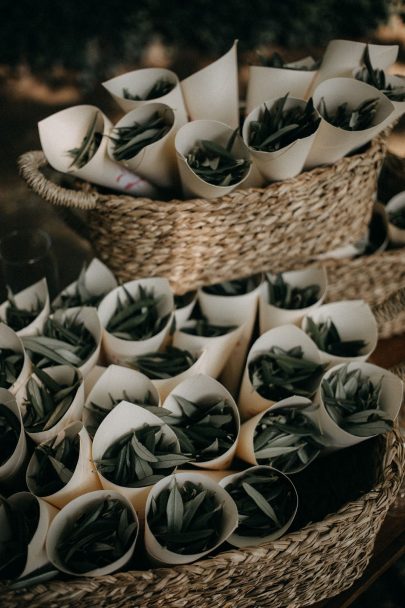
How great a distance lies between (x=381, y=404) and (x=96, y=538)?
43cm

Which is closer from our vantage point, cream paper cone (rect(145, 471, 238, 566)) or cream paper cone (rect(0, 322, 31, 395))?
cream paper cone (rect(145, 471, 238, 566))

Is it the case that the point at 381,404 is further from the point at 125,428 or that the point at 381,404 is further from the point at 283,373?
the point at 125,428

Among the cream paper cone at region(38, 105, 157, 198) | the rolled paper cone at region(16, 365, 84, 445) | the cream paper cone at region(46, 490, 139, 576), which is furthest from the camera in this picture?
the cream paper cone at region(38, 105, 157, 198)

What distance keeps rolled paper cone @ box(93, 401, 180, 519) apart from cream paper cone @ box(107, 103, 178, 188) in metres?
0.34

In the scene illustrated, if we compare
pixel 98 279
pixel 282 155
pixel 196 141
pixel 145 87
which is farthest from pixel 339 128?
pixel 98 279

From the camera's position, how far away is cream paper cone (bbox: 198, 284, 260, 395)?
3.28 feet

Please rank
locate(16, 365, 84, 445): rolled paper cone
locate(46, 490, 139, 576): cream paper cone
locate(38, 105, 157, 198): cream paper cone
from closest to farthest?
locate(46, 490, 139, 576): cream paper cone < locate(16, 365, 84, 445): rolled paper cone < locate(38, 105, 157, 198): cream paper cone

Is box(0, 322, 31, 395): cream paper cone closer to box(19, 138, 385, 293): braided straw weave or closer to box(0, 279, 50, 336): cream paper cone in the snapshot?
box(0, 279, 50, 336): cream paper cone

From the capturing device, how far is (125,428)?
771 millimetres

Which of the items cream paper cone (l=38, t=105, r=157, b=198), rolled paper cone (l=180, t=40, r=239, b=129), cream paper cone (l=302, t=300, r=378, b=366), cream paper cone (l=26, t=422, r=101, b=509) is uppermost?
rolled paper cone (l=180, t=40, r=239, b=129)

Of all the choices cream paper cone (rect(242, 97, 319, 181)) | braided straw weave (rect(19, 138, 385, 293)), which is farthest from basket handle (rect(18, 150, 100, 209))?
cream paper cone (rect(242, 97, 319, 181))

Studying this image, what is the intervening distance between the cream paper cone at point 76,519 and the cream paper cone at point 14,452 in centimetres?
10

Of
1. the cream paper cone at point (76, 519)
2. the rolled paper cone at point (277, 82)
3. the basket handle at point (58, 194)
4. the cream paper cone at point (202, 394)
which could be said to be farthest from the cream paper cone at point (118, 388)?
the rolled paper cone at point (277, 82)

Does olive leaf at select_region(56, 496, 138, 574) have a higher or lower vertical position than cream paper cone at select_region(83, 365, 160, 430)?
lower
